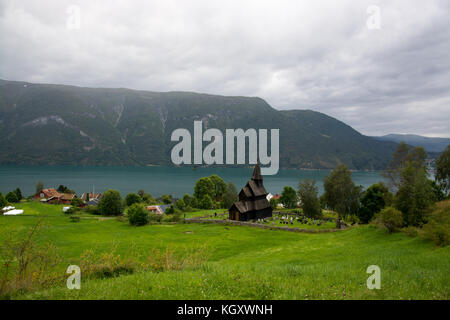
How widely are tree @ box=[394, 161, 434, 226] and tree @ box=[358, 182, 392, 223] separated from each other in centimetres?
2020

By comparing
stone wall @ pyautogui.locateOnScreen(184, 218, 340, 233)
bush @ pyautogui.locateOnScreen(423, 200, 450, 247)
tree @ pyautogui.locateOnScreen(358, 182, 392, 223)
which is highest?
bush @ pyautogui.locateOnScreen(423, 200, 450, 247)

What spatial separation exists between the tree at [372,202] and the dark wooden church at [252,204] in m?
15.3

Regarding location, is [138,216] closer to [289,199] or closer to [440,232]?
[289,199]

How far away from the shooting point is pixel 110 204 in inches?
2125

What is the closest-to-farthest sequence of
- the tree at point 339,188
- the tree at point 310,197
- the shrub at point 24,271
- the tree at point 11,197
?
the shrub at point 24,271 → the tree at point 339,188 → the tree at point 310,197 → the tree at point 11,197

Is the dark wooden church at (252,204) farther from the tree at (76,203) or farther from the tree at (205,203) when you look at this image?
the tree at (76,203)

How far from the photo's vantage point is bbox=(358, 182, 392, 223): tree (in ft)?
127

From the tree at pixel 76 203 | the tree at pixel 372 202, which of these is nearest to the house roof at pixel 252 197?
the tree at pixel 372 202

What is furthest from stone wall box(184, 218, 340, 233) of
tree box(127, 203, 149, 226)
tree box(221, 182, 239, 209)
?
tree box(221, 182, 239, 209)

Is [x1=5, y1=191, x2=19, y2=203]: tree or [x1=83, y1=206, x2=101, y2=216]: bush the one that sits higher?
[x1=5, y1=191, x2=19, y2=203]: tree

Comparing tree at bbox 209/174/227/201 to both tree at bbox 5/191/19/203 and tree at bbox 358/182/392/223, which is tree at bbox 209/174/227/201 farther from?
tree at bbox 5/191/19/203

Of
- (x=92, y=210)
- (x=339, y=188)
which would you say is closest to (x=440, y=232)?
(x=339, y=188)

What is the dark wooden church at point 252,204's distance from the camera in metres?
41.2
